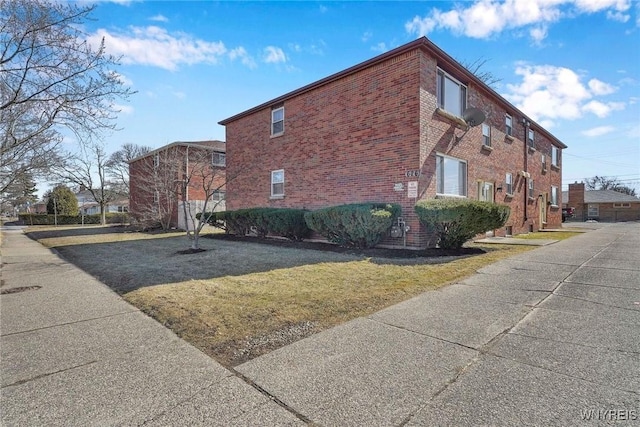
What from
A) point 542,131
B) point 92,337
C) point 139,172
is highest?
point 542,131

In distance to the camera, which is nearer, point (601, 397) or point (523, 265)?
point (601, 397)

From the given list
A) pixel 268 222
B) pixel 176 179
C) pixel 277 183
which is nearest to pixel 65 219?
pixel 176 179

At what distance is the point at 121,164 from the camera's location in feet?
126

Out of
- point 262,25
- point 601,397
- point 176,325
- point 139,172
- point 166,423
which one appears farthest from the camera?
point 139,172

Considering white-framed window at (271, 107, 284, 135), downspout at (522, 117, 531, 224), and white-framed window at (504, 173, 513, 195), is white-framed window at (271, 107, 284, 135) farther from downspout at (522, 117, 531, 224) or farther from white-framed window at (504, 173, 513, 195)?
downspout at (522, 117, 531, 224)

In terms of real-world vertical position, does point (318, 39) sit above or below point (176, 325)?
above

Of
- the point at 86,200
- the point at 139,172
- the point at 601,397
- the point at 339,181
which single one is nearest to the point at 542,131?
the point at 339,181

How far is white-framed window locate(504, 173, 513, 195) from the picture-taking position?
15.3 m

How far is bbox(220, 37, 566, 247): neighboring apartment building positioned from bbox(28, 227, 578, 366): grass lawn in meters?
3.09

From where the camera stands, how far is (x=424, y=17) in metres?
10.5

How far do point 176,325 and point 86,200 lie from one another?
8581cm

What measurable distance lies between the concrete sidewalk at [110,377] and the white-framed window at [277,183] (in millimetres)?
10284

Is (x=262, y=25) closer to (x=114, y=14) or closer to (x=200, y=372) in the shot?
(x=114, y=14)

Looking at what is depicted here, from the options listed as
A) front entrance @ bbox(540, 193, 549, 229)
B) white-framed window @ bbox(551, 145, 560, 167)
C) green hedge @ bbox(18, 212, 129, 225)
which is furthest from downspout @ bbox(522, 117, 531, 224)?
green hedge @ bbox(18, 212, 129, 225)
